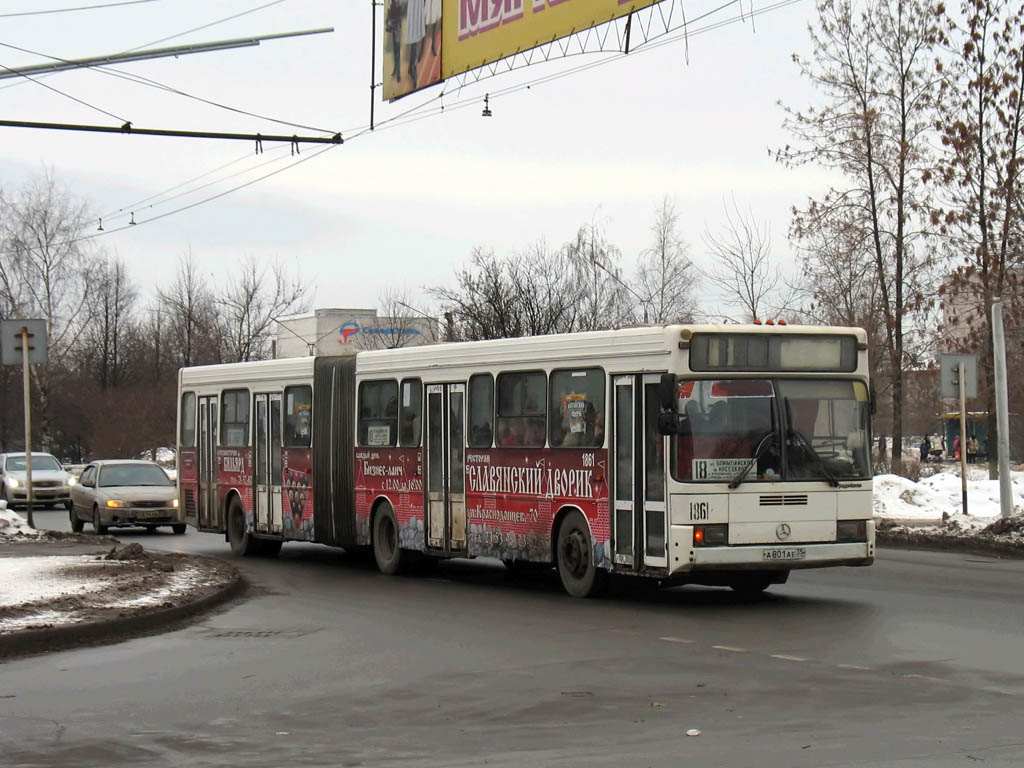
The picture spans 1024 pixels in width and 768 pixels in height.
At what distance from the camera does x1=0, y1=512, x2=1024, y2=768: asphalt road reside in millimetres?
8117

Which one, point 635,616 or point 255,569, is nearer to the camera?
point 635,616

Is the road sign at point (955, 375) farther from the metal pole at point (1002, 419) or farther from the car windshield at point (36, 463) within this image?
the car windshield at point (36, 463)

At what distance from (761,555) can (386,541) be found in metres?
6.77

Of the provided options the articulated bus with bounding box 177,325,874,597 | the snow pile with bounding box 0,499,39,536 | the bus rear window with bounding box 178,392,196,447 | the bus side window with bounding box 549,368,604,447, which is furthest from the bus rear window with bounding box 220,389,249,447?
the bus side window with bounding box 549,368,604,447

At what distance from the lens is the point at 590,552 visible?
15734 mm

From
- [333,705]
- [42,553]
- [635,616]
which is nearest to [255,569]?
[42,553]

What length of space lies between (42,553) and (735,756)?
52.3 ft

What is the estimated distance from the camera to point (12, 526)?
2695 cm

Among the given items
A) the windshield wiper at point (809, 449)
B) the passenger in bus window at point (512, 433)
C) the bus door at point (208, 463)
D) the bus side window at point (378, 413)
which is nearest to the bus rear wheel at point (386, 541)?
A: the bus side window at point (378, 413)

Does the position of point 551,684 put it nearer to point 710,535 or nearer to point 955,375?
point 710,535

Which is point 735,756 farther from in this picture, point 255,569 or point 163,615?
point 255,569

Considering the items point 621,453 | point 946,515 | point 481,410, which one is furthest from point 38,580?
point 946,515

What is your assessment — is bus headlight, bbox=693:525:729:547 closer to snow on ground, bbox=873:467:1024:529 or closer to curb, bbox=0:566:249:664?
curb, bbox=0:566:249:664

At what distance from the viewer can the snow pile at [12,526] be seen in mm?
25812
